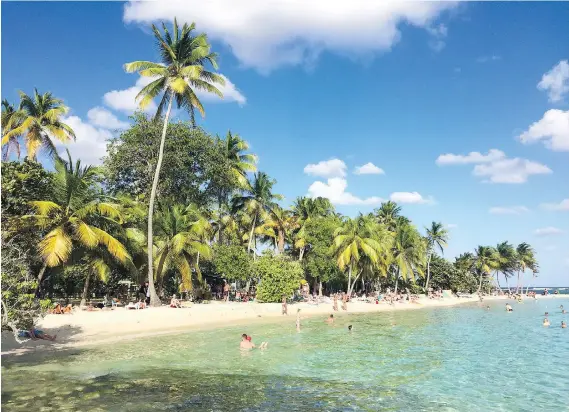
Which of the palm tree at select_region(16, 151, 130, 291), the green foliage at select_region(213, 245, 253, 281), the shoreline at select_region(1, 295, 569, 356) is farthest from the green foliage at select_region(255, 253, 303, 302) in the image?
the palm tree at select_region(16, 151, 130, 291)

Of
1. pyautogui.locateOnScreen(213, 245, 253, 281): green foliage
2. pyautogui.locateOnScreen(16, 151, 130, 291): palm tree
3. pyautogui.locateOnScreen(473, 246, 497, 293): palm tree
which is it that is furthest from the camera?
pyautogui.locateOnScreen(473, 246, 497, 293): palm tree

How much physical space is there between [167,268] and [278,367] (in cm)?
1810

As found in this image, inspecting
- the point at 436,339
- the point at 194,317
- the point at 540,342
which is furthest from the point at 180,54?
the point at 540,342

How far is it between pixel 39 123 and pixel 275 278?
23.9 m

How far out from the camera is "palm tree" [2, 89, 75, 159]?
3228cm

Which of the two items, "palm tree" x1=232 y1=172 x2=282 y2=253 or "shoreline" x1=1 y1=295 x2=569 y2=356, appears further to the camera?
"palm tree" x1=232 y1=172 x2=282 y2=253

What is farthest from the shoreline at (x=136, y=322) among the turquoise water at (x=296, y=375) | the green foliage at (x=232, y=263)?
the green foliage at (x=232, y=263)

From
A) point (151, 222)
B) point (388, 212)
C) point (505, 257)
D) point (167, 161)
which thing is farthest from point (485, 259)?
point (151, 222)

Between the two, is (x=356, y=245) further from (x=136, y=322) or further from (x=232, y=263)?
(x=136, y=322)

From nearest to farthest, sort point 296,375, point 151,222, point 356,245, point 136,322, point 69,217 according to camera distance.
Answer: point 296,375, point 69,217, point 136,322, point 151,222, point 356,245

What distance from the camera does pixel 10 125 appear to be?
32.6m

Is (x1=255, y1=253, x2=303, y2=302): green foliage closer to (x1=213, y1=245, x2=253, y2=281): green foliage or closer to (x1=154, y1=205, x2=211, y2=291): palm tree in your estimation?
(x1=213, y1=245, x2=253, y2=281): green foliage

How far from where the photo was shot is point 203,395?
11.8 m

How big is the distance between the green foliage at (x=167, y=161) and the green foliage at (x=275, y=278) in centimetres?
1087
